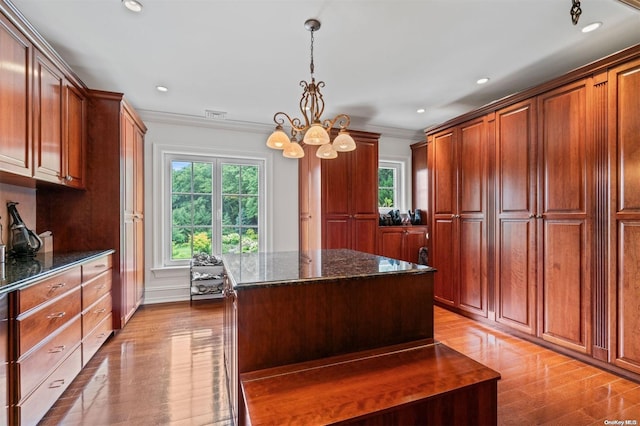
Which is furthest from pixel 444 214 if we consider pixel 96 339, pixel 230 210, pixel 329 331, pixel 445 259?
pixel 96 339

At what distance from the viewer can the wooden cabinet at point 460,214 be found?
128 inches

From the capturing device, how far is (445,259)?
3742 mm

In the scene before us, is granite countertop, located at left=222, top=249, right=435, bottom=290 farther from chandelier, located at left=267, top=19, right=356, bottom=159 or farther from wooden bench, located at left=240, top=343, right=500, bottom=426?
chandelier, located at left=267, top=19, right=356, bottom=159

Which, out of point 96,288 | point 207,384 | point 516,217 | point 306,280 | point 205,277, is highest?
point 516,217

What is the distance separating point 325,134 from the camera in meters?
2.05

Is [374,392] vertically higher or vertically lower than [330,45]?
lower

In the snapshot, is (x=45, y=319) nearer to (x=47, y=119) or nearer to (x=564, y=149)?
(x=47, y=119)

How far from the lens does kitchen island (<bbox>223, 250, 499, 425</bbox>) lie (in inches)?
51.9

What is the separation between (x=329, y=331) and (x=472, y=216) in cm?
251

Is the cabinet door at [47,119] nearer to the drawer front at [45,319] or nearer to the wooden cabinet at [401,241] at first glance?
the drawer front at [45,319]

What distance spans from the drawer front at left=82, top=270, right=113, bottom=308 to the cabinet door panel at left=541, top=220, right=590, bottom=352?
3.83 meters

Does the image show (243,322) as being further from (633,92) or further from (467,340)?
(633,92)

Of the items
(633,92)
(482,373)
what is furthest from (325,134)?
(633,92)

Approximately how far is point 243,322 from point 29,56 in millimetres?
2277
